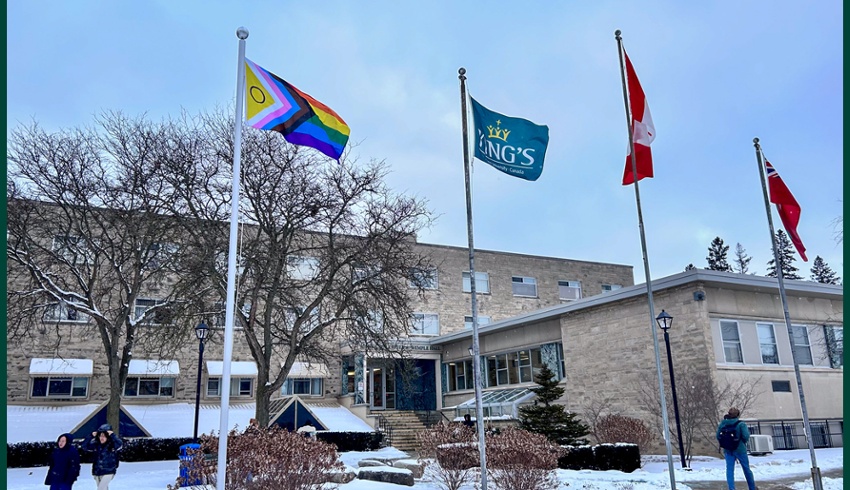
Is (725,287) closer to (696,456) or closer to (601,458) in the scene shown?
(696,456)

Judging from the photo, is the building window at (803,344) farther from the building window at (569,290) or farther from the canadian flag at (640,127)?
the building window at (569,290)

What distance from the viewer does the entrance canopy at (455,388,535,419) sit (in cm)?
2647

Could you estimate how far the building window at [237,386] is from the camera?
3216cm

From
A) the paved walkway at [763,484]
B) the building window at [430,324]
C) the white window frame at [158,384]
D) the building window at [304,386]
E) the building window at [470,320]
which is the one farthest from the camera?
the building window at [470,320]

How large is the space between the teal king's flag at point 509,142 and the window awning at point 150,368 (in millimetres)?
24037

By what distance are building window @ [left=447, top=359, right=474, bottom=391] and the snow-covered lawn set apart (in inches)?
539

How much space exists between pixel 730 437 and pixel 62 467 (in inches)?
515

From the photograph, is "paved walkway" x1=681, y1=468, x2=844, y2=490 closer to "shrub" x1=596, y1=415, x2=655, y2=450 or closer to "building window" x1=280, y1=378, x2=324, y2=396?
"shrub" x1=596, y1=415, x2=655, y2=450

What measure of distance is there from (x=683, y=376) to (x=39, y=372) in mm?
26939

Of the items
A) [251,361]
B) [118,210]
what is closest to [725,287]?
[118,210]

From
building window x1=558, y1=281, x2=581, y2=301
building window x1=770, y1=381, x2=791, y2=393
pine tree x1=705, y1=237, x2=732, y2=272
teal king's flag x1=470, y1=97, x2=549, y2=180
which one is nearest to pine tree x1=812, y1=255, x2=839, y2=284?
pine tree x1=705, y1=237, x2=732, y2=272

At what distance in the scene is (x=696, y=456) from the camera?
20.5m

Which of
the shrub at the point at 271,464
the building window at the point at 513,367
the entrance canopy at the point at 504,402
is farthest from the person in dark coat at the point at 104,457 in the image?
the building window at the point at 513,367

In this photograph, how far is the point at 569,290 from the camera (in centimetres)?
4475
